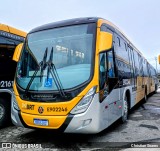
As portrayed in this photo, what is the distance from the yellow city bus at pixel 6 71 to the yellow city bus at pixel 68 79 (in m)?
1.28

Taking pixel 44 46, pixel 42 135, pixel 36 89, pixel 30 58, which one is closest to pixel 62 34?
pixel 44 46

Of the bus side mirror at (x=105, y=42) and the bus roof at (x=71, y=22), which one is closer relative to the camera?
the bus side mirror at (x=105, y=42)

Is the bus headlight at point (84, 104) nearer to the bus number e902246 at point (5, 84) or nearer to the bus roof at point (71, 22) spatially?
the bus roof at point (71, 22)

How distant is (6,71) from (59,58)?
2.51 metres

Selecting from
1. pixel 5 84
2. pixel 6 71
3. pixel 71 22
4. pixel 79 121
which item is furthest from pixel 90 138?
pixel 6 71

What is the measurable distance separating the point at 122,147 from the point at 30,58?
295 cm

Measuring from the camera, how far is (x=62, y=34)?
5316mm

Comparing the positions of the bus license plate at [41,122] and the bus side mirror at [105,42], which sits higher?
the bus side mirror at [105,42]

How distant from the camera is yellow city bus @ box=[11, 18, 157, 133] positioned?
4477 millimetres

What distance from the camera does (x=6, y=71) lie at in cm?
677

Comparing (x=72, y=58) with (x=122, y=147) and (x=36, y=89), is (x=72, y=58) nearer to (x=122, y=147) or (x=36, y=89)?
(x=36, y=89)

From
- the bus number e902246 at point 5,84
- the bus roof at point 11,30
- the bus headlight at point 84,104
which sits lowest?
the bus headlight at point 84,104

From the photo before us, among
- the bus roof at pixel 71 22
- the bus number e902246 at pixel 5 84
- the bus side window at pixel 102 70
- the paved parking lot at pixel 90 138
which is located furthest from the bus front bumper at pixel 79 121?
the bus number e902246 at pixel 5 84

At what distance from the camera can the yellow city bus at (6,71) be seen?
662 cm
